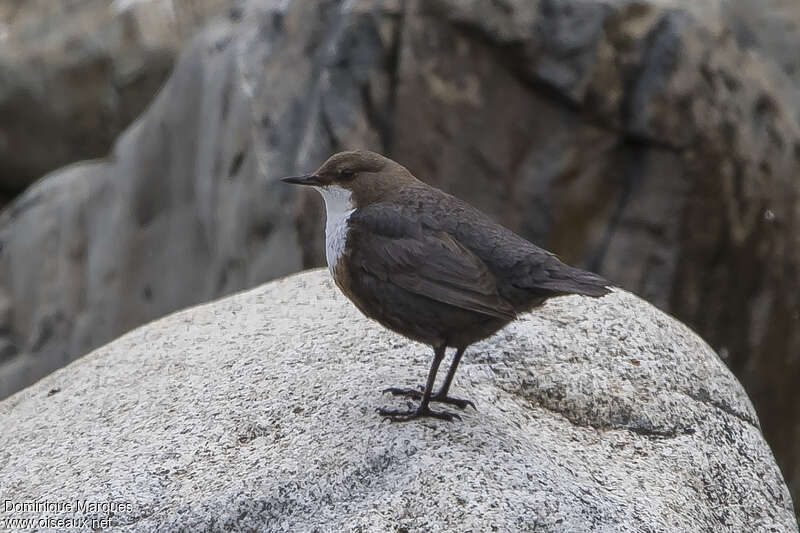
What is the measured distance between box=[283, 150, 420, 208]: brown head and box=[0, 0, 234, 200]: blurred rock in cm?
606

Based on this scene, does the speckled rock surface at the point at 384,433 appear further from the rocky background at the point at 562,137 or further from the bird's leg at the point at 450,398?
the rocky background at the point at 562,137

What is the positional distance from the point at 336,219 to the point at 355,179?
0.16 meters

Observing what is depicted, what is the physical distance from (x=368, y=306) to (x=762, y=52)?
164 inches

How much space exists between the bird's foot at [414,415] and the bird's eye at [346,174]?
81 centimetres

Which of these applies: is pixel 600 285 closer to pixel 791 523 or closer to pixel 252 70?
pixel 791 523

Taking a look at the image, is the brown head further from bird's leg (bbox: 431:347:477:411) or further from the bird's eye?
bird's leg (bbox: 431:347:477:411)

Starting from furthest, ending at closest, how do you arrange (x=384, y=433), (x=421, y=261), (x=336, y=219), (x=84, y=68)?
(x=84, y=68), (x=336, y=219), (x=421, y=261), (x=384, y=433)

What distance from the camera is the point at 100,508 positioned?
3104mm

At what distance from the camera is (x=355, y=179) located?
3691 millimetres

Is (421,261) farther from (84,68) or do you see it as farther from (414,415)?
(84,68)

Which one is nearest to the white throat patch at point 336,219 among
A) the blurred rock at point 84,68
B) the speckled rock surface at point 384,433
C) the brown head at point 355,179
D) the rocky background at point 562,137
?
the brown head at point 355,179

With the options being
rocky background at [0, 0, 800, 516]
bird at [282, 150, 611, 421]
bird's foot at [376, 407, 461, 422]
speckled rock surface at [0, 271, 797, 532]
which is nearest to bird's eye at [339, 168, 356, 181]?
bird at [282, 150, 611, 421]

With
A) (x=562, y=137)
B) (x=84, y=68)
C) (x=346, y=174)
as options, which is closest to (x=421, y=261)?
(x=346, y=174)

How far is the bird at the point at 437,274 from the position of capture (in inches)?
128
